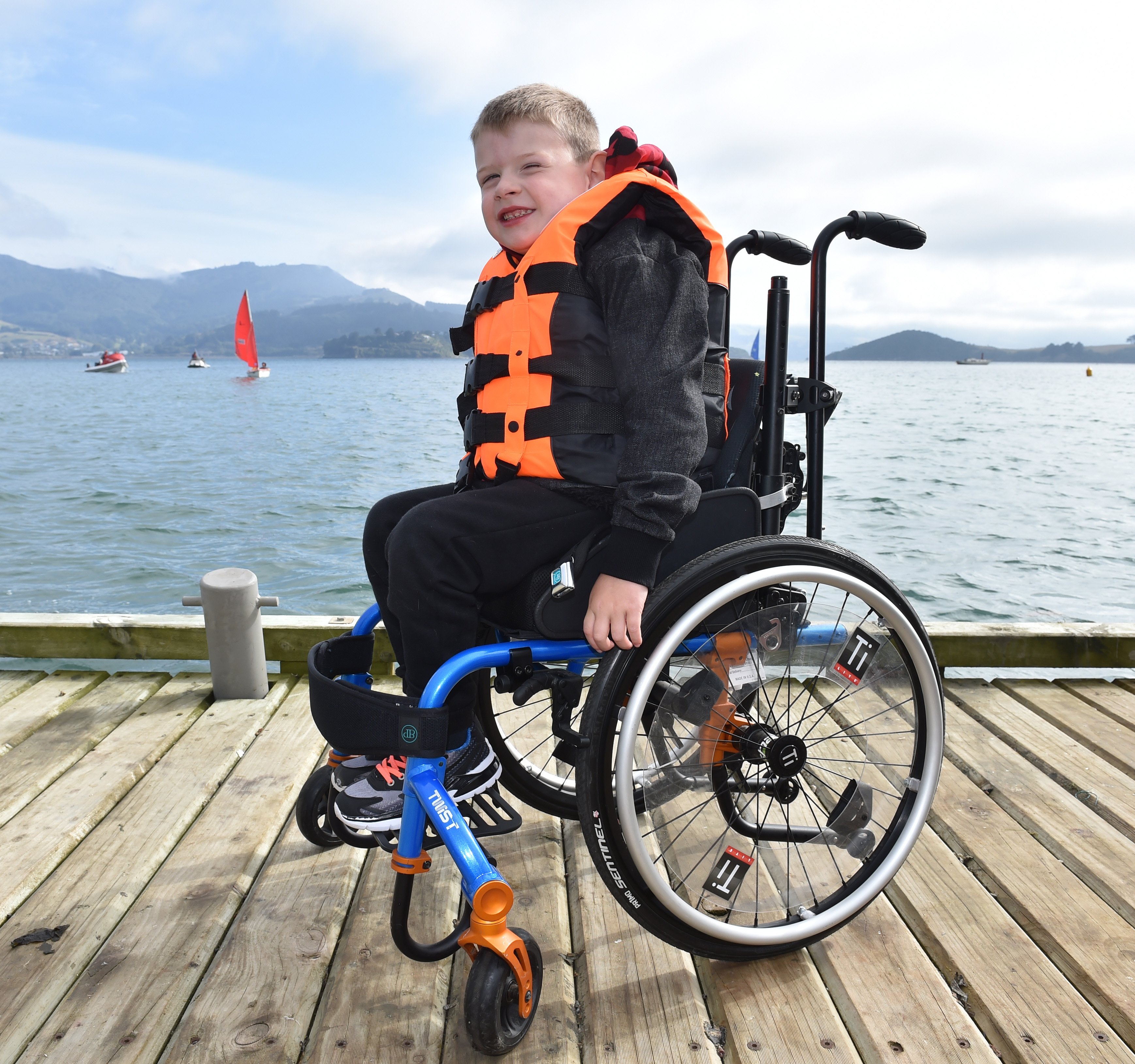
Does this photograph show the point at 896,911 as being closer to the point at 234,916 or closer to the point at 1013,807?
the point at 1013,807

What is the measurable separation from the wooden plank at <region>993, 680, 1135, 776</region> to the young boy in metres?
1.58

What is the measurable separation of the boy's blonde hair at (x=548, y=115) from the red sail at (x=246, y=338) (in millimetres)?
41010

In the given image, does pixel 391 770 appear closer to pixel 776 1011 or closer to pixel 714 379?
pixel 776 1011

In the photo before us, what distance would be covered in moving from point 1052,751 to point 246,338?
4765 centimetres

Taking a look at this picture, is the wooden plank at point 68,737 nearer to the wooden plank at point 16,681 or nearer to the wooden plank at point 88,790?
the wooden plank at point 88,790

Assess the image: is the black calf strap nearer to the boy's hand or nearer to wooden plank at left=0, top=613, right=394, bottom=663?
the boy's hand

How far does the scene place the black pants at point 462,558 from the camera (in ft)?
4.55

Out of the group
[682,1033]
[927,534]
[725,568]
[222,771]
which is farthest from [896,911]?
[927,534]

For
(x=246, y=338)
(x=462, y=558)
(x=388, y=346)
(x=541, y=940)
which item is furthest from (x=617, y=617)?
(x=388, y=346)

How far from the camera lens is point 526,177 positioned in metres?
1.62

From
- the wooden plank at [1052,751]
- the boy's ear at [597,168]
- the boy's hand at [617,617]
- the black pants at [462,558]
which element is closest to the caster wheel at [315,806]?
the black pants at [462,558]

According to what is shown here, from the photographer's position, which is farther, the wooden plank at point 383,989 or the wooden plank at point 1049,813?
the wooden plank at point 1049,813

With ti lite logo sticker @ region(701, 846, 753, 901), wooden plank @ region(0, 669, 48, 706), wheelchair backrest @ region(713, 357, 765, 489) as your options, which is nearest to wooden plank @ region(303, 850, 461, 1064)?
ti lite logo sticker @ region(701, 846, 753, 901)

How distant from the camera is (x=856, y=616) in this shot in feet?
5.32
